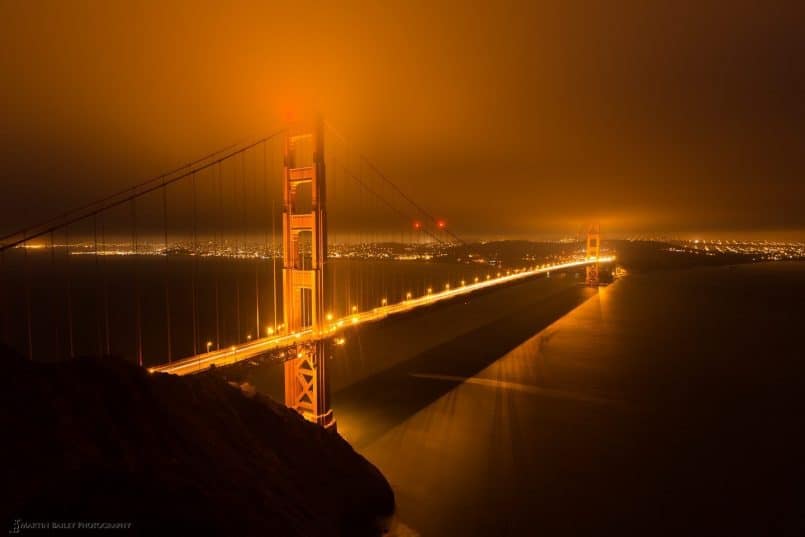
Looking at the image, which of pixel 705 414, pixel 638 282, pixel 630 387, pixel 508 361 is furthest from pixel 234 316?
pixel 638 282

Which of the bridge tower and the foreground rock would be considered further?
the bridge tower

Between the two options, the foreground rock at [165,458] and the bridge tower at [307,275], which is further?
the bridge tower at [307,275]

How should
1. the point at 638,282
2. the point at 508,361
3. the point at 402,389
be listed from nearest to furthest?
the point at 402,389, the point at 508,361, the point at 638,282

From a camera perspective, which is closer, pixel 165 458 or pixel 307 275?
pixel 165 458

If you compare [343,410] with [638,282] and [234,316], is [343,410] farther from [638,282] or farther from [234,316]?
[638,282]
